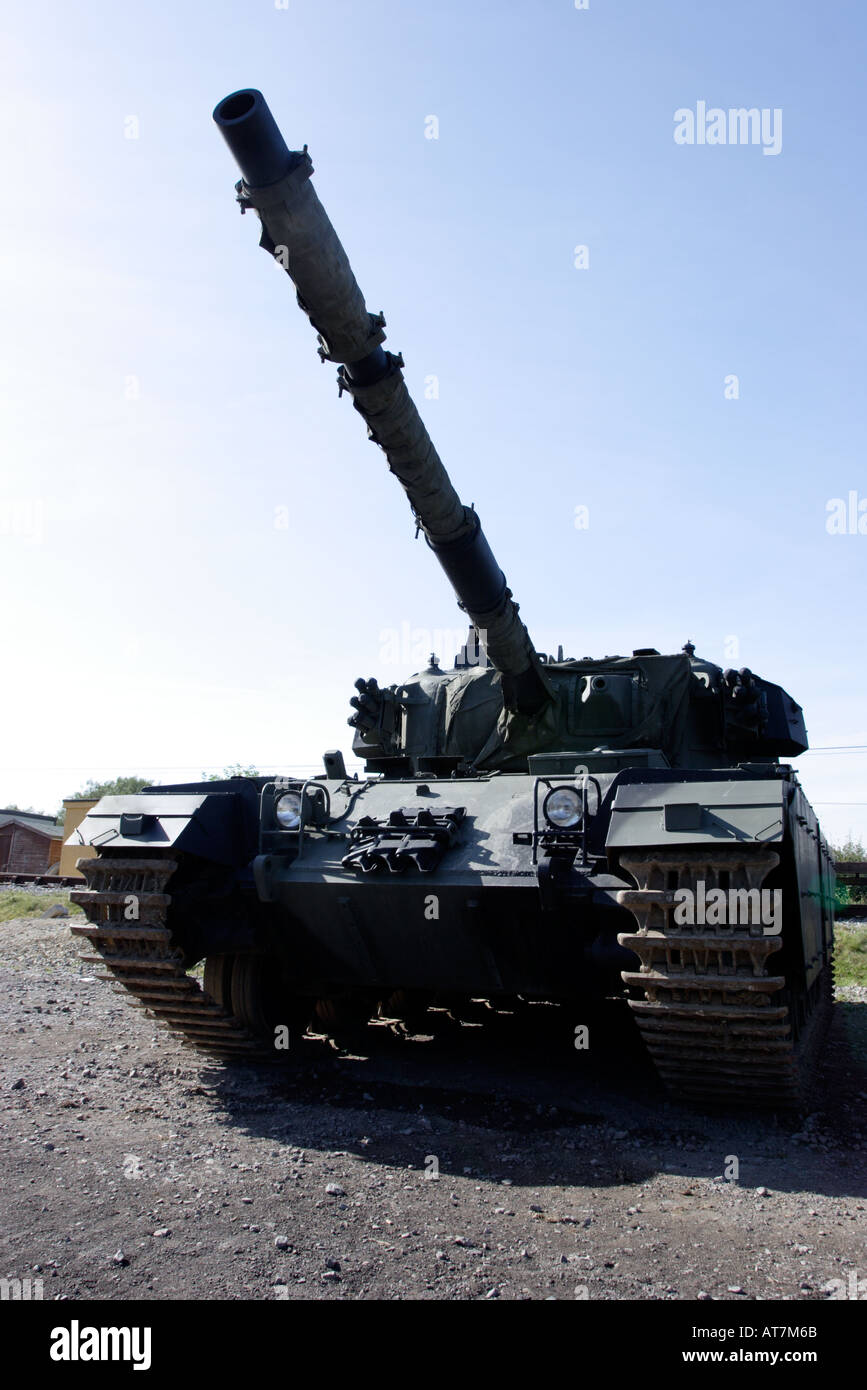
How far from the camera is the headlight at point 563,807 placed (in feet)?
22.0

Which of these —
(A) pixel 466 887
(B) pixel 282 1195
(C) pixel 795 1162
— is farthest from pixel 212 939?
(C) pixel 795 1162

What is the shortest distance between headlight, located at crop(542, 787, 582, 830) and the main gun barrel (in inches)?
86.2

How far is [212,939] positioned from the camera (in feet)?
25.2

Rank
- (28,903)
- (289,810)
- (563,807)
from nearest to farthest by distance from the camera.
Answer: (563,807) → (289,810) → (28,903)

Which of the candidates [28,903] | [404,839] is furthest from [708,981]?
[28,903]

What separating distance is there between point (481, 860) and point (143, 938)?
2.35m

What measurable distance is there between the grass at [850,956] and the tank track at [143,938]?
34.5ft

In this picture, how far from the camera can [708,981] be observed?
5.71 metres

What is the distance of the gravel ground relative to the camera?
4285 millimetres

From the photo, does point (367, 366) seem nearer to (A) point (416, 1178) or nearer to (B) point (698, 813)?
(B) point (698, 813)

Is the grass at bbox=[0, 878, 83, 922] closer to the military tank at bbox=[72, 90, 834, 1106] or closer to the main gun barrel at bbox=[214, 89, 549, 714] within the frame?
the military tank at bbox=[72, 90, 834, 1106]

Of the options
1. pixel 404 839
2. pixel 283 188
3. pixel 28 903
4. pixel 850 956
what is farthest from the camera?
pixel 28 903
